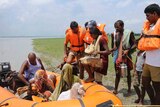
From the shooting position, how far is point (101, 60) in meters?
6.36

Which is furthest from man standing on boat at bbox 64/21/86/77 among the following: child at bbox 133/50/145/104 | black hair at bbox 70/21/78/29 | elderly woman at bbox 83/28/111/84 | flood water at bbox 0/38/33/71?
flood water at bbox 0/38/33/71

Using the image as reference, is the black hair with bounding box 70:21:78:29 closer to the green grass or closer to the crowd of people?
the crowd of people

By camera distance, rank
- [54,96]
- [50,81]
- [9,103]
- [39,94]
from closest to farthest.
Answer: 1. [9,103]
2. [54,96]
3. [39,94]
4. [50,81]

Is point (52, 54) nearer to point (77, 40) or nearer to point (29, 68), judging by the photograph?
point (77, 40)

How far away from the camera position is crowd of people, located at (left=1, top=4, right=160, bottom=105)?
4660 millimetres

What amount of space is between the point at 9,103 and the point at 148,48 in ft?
7.47

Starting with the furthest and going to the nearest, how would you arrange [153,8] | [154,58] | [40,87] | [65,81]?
1. [40,87]
2. [65,81]
3. [154,58]
4. [153,8]

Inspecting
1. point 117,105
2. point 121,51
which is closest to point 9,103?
point 117,105

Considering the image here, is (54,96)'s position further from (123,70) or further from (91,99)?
(123,70)

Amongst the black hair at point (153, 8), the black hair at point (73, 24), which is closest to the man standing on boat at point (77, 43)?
the black hair at point (73, 24)

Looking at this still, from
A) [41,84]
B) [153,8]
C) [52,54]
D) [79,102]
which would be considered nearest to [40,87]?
[41,84]

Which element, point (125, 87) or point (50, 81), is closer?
point (50, 81)

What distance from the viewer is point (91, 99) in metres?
4.73

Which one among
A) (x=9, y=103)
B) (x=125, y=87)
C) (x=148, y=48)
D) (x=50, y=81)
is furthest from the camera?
(x=125, y=87)
